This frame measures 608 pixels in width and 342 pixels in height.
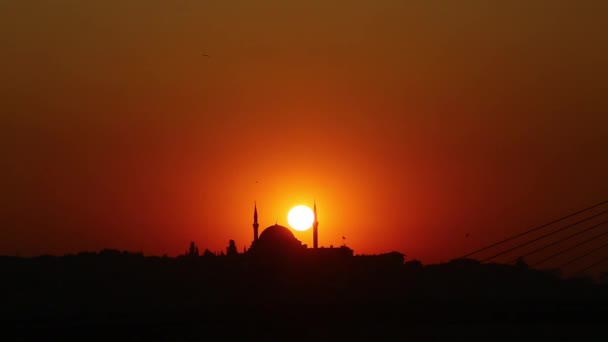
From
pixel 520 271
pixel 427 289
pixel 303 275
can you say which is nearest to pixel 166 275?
pixel 303 275

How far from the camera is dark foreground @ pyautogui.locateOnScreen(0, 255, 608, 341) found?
1993 inches

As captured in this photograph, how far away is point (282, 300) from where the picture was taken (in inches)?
3322

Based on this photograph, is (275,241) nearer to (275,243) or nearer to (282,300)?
(275,243)

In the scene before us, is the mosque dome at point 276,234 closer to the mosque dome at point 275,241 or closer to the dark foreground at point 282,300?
the mosque dome at point 275,241

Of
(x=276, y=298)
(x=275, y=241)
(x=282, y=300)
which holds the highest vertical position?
(x=275, y=241)

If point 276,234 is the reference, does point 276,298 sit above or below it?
below

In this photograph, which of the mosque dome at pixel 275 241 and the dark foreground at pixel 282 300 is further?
the mosque dome at pixel 275 241

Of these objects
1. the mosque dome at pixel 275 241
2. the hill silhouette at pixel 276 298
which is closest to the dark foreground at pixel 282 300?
the hill silhouette at pixel 276 298

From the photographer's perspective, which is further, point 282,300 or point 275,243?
point 275,243

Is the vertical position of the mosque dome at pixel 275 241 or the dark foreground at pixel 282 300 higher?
the mosque dome at pixel 275 241

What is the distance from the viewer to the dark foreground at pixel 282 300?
50.6 m

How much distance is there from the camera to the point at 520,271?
122 metres

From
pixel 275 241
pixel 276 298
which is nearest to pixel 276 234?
pixel 275 241

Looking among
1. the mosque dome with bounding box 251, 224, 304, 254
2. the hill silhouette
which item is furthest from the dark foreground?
the mosque dome with bounding box 251, 224, 304, 254
